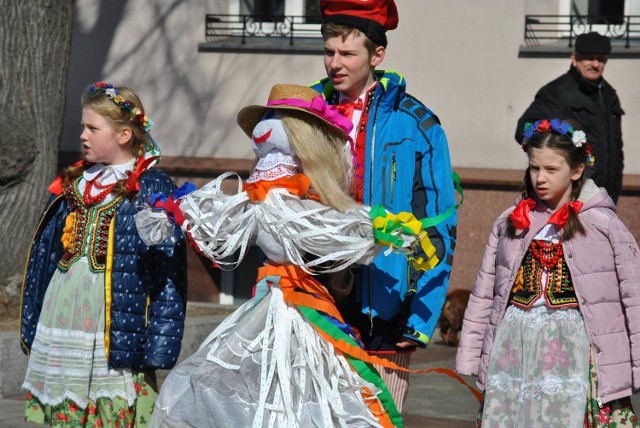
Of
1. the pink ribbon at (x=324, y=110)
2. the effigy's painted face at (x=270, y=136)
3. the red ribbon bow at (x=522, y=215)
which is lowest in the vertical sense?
the red ribbon bow at (x=522, y=215)

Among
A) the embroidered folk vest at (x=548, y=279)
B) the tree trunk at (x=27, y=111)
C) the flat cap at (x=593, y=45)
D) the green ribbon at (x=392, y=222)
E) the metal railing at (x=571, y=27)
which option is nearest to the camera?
the green ribbon at (x=392, y=222)

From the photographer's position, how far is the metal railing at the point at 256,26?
12.4m

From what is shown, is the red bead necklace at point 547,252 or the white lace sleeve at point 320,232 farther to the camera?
the red bead necklace at point 547,252

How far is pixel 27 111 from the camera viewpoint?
10.3 metres

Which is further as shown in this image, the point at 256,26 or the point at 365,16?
Result: the point at 256,26

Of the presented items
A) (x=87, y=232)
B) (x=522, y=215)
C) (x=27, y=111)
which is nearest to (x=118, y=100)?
A: (x=87, y=232)

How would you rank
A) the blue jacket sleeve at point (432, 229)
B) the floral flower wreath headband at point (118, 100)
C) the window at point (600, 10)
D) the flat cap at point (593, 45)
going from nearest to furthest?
1. the blue jacket sleeve at point (432, 229)
2. the floral flower wreath headband at point (118, 100)
3. the flat cap at point (593, 45)
4. the window at point (600, 10)

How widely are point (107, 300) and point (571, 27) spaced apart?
6.63 metres

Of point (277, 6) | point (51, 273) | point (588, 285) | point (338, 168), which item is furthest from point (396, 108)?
point (277, 6)

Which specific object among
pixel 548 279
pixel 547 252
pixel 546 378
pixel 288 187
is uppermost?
pixel 288 187

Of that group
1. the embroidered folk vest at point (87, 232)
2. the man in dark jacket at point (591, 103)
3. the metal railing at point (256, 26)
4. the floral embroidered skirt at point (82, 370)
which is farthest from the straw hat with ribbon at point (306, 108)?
the metal railing at point (256, 26)

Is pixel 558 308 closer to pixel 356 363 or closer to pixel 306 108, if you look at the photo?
pixel 356 363

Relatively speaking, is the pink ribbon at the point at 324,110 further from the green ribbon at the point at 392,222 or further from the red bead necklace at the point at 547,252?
the red bead necklace at the point at 547,252

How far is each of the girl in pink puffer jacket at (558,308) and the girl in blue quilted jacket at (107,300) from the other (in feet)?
4.36
